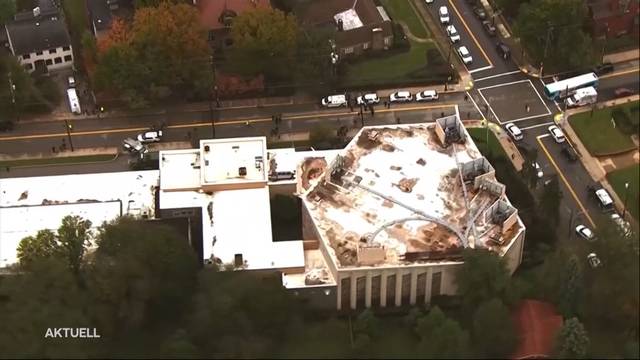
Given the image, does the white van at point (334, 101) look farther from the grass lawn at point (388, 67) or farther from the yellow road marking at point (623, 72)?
the yellow road marking at point (623, 72)

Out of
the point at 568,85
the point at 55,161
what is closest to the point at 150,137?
the point at 55,161

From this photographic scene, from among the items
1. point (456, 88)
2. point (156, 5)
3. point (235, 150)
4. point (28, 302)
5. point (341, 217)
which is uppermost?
point (156, 5)

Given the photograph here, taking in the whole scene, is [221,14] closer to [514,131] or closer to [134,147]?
[134,147]

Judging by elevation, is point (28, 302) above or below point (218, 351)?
above

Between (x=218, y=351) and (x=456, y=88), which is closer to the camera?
(x=218, y=351)

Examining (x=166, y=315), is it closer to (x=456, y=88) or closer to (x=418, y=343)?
(x=418, y=343)

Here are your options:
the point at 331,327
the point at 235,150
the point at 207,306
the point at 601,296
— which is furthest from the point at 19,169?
the point at 601,296

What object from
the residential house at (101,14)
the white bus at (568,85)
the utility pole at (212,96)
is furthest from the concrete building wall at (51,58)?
the white bus at (568,85)
